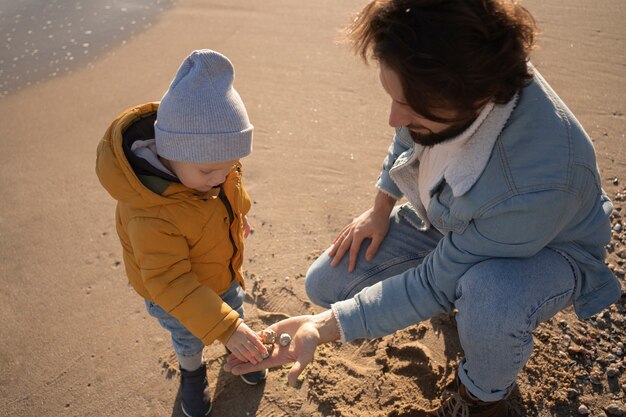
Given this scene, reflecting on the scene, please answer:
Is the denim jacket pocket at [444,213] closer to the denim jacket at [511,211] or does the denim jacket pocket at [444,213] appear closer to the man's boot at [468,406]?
the denim jacket at [511,211]

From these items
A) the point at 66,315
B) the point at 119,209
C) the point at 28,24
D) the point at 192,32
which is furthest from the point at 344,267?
the point at 28,24

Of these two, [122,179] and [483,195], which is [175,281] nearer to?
[122,179]

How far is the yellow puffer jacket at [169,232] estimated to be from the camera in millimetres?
2008

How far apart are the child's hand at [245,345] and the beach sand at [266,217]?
43 centimetres

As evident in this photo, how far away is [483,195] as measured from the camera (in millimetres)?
1912

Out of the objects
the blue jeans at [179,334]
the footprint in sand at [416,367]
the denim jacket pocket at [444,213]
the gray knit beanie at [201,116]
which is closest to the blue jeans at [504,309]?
the denim jacket pocket at [444,213]

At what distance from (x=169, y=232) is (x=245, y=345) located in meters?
0.53

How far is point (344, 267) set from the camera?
8.48ft

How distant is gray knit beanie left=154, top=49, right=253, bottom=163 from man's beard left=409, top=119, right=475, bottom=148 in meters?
0.65

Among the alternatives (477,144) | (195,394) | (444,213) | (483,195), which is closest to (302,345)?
(195,394)

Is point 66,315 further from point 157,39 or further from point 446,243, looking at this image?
point 157,39

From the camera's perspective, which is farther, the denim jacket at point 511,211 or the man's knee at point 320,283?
the man's knee at point 320,283

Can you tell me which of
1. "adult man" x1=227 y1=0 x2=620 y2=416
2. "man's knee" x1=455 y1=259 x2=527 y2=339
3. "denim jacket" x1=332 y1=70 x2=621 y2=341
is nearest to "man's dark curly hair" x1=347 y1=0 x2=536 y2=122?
"adult man" x1=227 y1=0 x2=620 y2=416

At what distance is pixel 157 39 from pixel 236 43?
2.69ft
